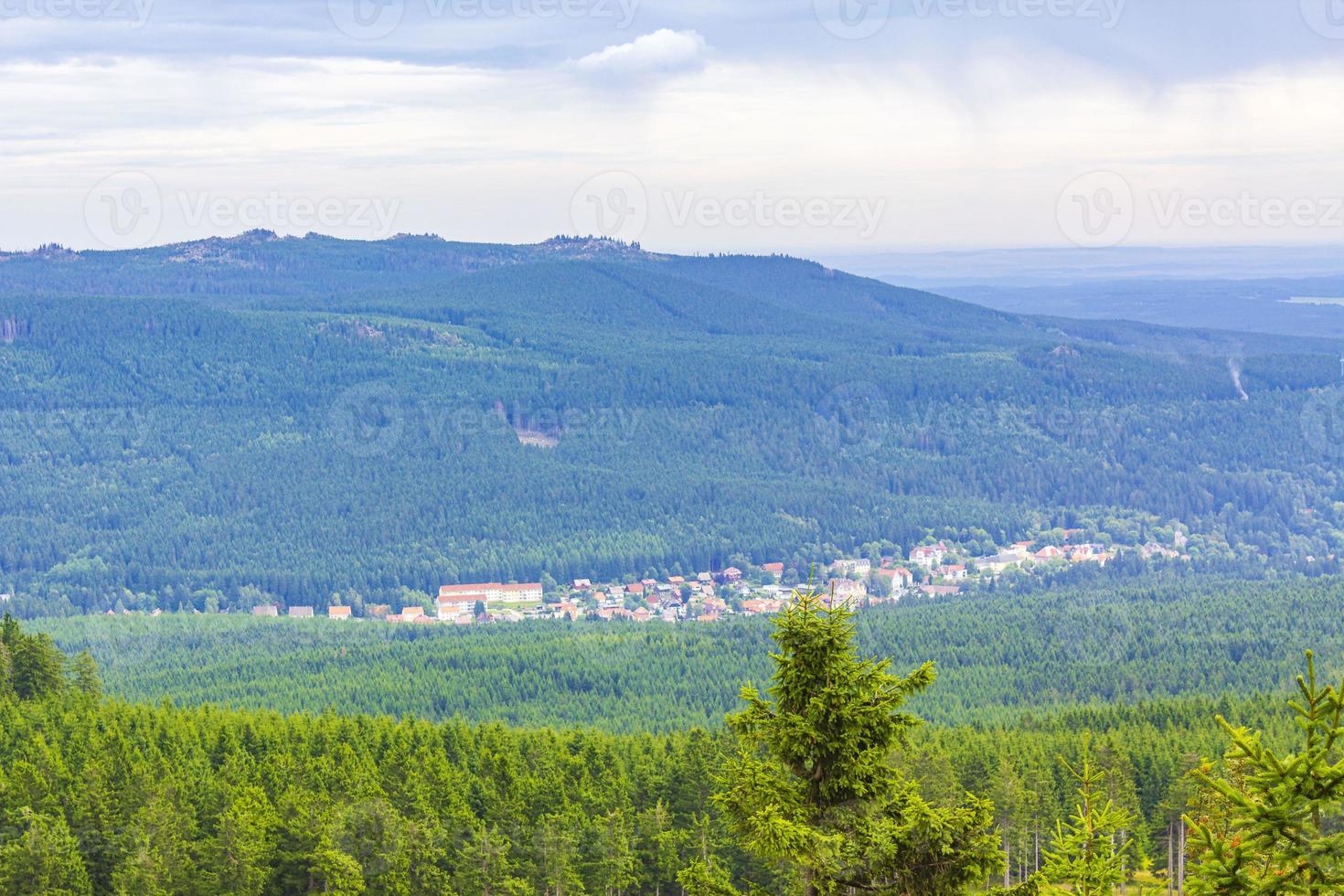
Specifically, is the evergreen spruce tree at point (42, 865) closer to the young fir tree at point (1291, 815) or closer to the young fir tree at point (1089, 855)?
the young fir tree at point (1089, 855)

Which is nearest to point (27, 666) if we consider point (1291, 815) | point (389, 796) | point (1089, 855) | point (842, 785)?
point (389, 796)

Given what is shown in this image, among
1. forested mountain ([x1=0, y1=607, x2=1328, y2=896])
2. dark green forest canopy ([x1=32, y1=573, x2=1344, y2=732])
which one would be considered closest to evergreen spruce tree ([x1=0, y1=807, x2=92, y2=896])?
forested mountain ([x1=0, y1=607, x2=1328, y2=896])

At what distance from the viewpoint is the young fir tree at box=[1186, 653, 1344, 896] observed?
41.5ft

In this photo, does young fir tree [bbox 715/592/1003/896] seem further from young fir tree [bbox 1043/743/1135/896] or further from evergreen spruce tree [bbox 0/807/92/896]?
evergreen spruce tree [bbox 0/807/92/896]

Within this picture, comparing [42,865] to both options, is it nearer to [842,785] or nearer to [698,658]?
[842,785]

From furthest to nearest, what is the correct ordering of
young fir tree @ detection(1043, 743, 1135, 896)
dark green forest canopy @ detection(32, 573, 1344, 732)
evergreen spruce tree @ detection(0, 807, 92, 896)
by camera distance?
dark green forest canopy @ detection(32, 573, 1344, 732) → evergreen spruce tree @ detection(0, 807, 92, 896) → young fir tree @ detection(1043, 743, 1135, 896)

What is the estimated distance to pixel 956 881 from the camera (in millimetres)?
17391

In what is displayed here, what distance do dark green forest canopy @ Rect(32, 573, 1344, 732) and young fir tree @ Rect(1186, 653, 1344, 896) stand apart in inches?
3207

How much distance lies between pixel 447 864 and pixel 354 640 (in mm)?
101546

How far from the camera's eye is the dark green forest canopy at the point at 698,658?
11288 cm

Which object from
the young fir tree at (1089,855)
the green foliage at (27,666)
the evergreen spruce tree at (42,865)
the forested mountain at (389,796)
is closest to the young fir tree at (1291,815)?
the young fir tree at (1089,855)

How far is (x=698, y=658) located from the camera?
131m

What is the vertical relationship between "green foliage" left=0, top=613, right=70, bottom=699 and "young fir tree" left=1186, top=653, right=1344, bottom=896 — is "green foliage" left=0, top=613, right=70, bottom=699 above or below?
below

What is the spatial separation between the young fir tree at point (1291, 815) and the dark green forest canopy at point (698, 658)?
81.5 meters
